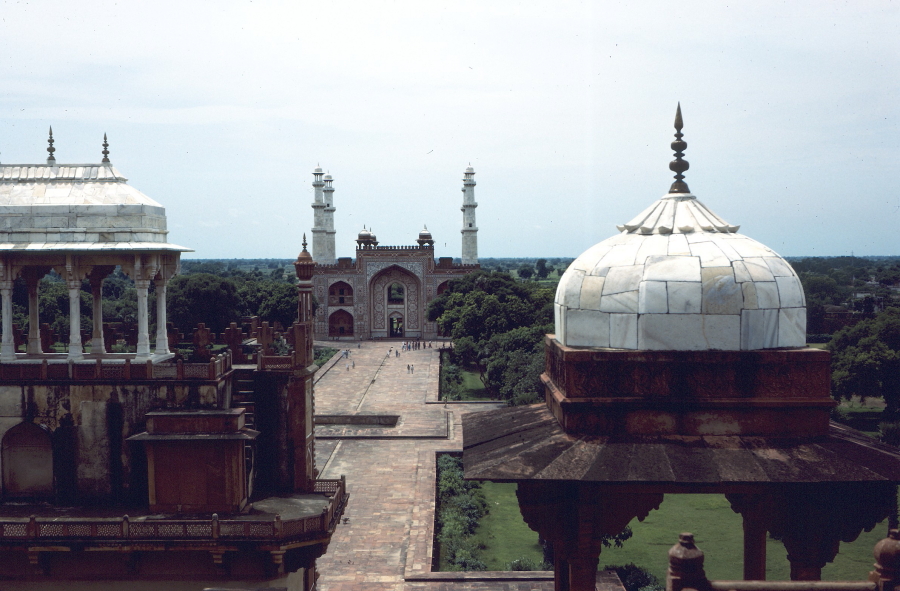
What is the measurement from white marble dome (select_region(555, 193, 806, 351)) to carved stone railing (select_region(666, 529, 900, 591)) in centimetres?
141

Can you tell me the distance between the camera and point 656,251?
5203mm

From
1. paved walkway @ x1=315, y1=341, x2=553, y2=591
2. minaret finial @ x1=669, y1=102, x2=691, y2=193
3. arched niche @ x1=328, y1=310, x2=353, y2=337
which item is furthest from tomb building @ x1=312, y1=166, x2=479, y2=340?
minaret finial @ x1=669, y1=102, x2=691, y2=193

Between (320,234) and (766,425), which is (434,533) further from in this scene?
(320,234)

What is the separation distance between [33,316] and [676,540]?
483 inches

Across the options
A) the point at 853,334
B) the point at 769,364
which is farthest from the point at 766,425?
the point at 853,334

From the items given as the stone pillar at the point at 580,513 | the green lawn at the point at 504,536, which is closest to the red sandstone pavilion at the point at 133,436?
the green lawn at the point at 504,536

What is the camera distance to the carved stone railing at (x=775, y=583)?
3848 mm

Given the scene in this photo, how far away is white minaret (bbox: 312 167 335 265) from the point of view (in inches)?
2052

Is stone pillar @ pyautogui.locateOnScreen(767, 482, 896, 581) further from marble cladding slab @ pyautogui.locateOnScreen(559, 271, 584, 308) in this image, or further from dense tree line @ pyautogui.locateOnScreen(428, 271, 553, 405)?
dense tree line @ pyautogui.locateOnScreen(428, 271, 553, 405)

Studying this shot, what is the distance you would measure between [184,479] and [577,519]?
7.73 meters

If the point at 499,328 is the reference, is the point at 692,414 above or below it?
above

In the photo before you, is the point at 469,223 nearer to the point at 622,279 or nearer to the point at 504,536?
the point at 504,536

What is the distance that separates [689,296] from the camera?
4945mm

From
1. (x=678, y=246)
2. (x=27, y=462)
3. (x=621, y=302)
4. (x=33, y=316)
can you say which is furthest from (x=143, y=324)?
(x=678, y=246)
